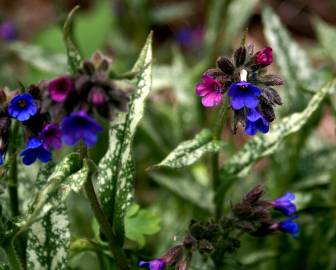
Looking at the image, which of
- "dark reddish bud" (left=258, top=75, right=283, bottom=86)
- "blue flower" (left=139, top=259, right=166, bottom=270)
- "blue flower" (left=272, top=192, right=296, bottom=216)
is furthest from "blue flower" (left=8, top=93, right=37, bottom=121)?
"blue flower" (left=272, top=192, right=296, bottom=216)

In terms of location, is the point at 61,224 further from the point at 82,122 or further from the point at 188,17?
the point at 188,17

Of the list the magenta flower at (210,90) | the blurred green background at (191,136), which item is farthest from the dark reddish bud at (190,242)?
the magenta flower at (210,90)

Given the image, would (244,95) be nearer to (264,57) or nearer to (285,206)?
(264,57)

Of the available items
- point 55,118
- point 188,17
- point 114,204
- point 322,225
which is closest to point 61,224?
point 114,204

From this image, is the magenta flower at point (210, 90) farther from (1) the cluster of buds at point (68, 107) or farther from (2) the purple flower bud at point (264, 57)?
(1) the cluster of buds at point (68, 107)

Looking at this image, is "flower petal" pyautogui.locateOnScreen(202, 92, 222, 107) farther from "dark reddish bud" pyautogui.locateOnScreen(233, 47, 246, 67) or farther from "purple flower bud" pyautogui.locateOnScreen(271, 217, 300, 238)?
"purple flower bud" pyautogui.locateOnScreen(271, 217, 300, 238)

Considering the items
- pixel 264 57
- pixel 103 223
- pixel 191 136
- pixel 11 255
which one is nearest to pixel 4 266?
pixel 11 255
